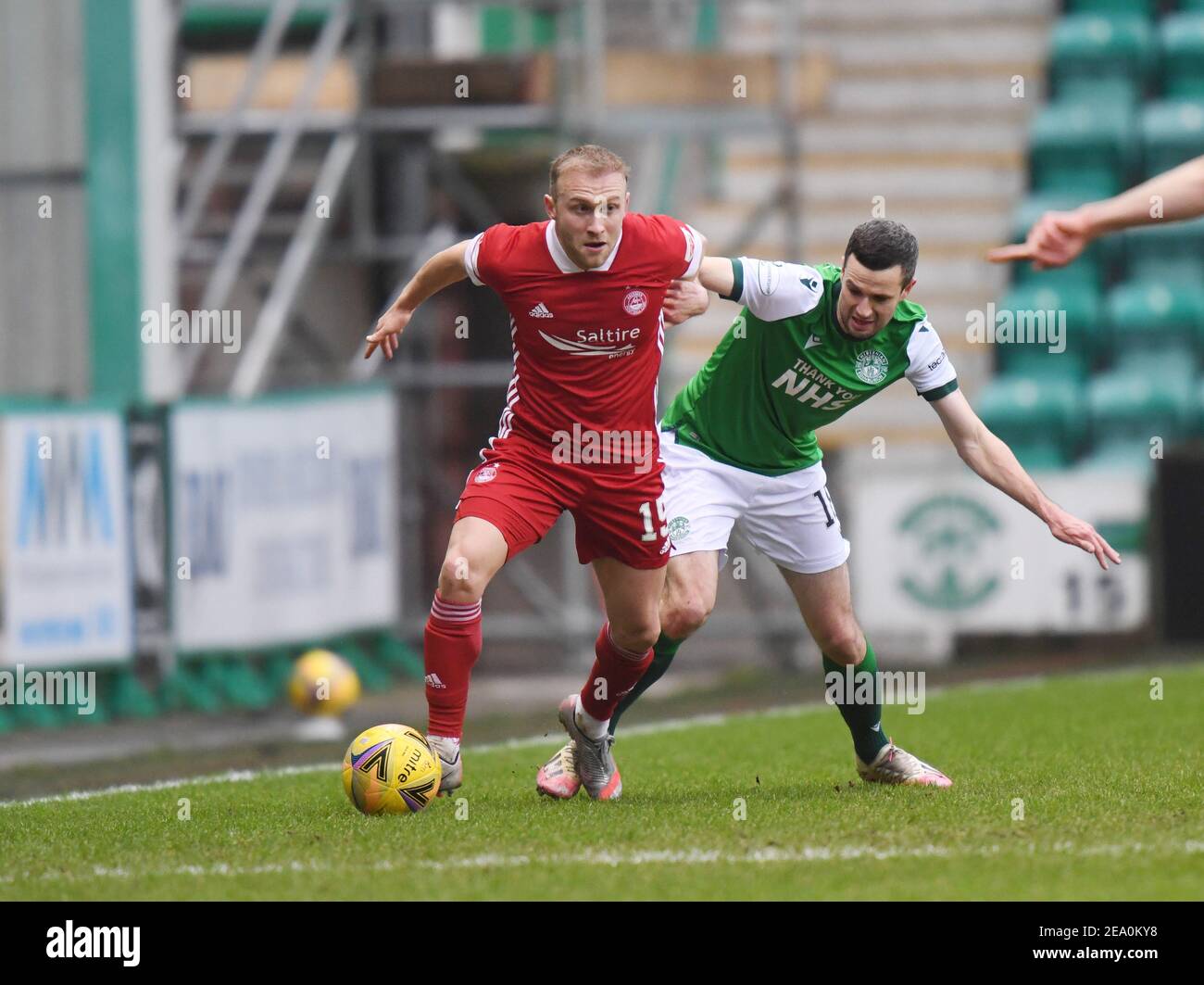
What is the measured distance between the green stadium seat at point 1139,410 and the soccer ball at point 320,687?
9.58 meters

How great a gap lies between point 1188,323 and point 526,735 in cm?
1077

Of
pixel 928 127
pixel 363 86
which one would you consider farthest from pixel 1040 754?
→ pixel 928 127

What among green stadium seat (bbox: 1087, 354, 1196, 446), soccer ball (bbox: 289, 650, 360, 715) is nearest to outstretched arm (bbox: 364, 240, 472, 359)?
soccer ball (bbox: 289, 650, 360, 715)

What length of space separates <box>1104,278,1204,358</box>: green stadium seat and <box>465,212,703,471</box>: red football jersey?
13326 mm

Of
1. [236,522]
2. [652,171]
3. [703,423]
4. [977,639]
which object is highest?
[652,171]

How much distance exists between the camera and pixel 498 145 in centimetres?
1720

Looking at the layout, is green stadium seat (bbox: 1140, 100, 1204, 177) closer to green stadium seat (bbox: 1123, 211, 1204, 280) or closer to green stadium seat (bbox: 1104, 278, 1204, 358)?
green stadium seat (bbox: 1123, 211, 1204, 280)

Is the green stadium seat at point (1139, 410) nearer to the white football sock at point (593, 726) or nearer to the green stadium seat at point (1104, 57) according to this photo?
the green stadium seat at point (1104, 57)

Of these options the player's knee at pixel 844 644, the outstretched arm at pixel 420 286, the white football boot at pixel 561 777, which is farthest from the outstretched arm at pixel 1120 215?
the white football boot at pixel 561 777

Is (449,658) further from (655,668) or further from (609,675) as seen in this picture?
(655,668)

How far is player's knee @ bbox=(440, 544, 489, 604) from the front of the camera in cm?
661


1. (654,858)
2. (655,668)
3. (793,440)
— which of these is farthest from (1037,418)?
(654,858)

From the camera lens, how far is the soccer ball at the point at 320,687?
11.5 m
